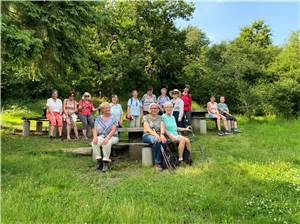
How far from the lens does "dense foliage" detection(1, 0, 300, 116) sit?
11.5 m

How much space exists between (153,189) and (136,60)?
16456 millimetres

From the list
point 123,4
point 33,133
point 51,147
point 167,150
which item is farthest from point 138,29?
point 167,150

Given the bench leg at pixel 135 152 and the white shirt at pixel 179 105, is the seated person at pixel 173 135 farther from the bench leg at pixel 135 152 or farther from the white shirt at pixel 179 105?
the white shirt at pixel 179 105

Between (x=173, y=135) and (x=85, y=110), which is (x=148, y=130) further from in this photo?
(x=85, y=110)

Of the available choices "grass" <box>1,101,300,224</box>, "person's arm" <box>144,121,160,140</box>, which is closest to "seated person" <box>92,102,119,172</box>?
"grass" <box>1,101,300,224</box>

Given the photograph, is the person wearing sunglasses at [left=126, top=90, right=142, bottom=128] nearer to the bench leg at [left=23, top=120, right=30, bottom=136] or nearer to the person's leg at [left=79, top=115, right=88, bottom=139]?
the person's leg at [left=79, top=115, right=88, bottom=139]

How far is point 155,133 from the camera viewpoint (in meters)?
7.89

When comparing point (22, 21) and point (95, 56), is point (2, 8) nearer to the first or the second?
point (22, 21)

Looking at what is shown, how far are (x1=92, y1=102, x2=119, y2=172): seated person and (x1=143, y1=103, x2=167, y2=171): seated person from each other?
650 millimetres

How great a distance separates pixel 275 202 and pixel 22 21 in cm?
888

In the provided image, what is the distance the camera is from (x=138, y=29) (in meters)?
23.6

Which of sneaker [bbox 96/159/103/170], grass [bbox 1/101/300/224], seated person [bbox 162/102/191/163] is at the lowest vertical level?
grass [bbox 1/101/300/224]

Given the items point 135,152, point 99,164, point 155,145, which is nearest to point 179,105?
point 135,152

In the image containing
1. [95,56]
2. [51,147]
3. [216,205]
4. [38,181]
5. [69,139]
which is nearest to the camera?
[216,205]
